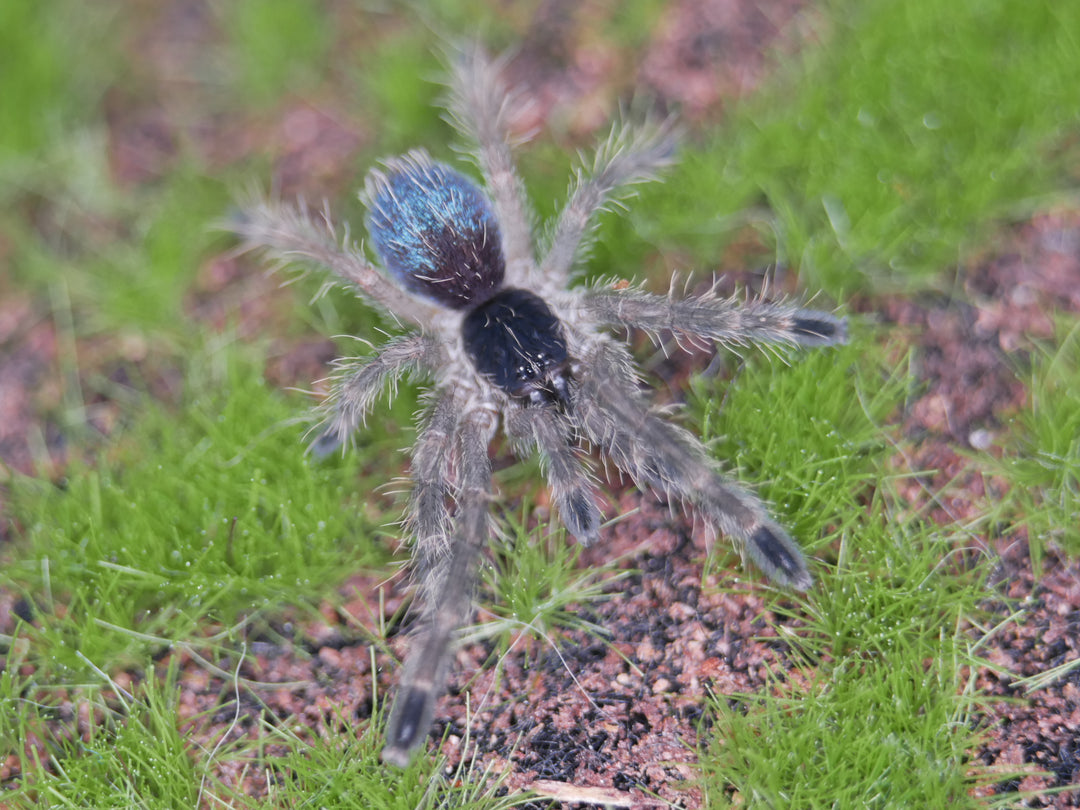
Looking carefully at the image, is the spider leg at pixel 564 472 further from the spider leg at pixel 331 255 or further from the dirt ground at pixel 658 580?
the spider leg at pixel 331 255

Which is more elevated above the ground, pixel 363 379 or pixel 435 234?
pixel 435 234

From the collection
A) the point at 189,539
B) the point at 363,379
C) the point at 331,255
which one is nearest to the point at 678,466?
the point at 363,379

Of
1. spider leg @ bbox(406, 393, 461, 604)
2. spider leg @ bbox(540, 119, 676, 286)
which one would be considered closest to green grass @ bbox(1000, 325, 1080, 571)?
spider leg @ bbox(540, 119, 676, 286)

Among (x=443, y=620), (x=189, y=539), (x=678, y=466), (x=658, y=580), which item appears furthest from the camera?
(x=189, y=539)

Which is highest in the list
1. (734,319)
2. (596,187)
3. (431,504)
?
(596,187)

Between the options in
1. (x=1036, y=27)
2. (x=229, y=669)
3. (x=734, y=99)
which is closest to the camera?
(x=229, y=669)

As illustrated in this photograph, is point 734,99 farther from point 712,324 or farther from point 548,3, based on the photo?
point 712,324

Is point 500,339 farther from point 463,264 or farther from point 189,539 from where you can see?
point 189,539

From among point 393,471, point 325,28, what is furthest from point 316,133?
point 393,471

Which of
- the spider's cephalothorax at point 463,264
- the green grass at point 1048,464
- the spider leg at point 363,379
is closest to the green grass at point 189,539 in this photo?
the spider leg at point 363,379
